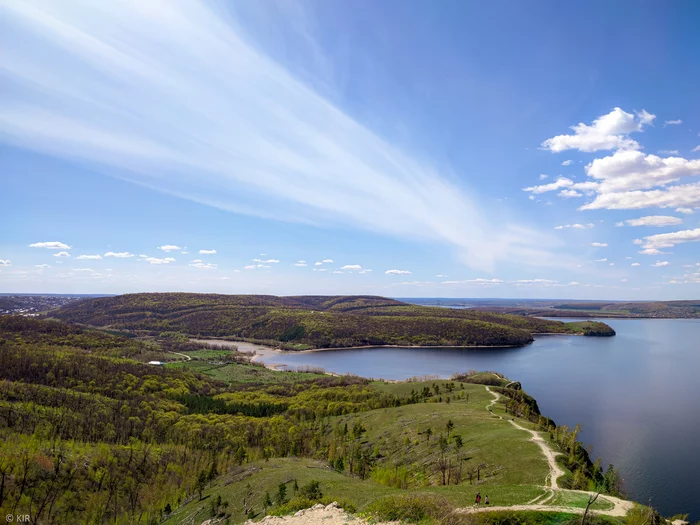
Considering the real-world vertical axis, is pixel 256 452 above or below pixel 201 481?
below

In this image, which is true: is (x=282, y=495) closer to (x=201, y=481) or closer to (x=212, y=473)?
(x=201, y=481)

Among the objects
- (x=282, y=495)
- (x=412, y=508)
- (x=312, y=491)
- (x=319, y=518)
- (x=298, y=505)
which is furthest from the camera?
(x=282, y=495)

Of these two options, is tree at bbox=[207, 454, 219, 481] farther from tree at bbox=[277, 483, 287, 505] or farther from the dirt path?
the dirt path

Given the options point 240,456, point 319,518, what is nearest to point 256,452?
point 240,456

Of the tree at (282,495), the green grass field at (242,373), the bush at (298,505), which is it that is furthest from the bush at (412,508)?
the green grass field at (242,373)

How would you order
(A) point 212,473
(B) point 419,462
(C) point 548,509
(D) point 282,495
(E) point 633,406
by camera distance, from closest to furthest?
(C) point 548,509 < (D) point 282,495 < (B) point 419,462 < (A) point 212,473 < (E) point 633,406

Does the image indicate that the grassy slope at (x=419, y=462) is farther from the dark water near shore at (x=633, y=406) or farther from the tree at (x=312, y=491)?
the dark water near shore at (x=633, y=406)

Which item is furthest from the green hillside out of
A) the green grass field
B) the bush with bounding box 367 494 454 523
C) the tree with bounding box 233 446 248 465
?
the green grass field

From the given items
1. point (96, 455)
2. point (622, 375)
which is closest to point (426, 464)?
point (96, 455)
